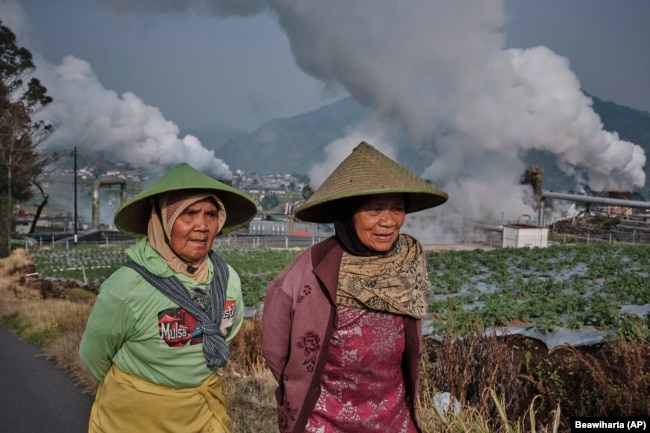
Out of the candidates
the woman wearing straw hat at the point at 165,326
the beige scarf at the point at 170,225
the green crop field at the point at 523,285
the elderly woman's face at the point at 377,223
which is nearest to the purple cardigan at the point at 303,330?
the elderly woman's face at the point at 377,223

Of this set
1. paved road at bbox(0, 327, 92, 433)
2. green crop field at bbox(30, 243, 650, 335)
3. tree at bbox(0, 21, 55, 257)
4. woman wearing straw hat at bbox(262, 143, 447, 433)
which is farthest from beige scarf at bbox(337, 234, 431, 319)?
tree at bbox(0, 21, 55, 257)

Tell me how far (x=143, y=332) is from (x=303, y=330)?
2.38 feet

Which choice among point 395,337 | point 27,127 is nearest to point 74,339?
point 395,337

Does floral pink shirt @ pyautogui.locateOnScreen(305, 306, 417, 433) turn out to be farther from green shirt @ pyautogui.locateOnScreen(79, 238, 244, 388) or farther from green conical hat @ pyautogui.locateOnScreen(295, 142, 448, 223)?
green shirt @ pyautogui.locateOnScreen(79, 238, 244, 388)

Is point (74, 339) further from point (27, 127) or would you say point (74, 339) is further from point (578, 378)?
point (27, 127)

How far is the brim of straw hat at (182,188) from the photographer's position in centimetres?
249

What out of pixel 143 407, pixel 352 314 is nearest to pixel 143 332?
pixel 143 407

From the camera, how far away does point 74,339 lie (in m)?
6.95

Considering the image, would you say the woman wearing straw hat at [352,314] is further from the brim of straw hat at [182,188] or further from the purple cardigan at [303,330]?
the brim of straw hat at [182,188]

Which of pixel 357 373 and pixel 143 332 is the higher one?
pixel 143 332

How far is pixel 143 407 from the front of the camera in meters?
2.44

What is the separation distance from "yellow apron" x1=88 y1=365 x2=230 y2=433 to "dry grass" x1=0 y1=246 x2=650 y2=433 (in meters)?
1.21

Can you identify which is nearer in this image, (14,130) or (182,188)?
(182,188)

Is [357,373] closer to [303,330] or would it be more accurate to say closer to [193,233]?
[303,330]
